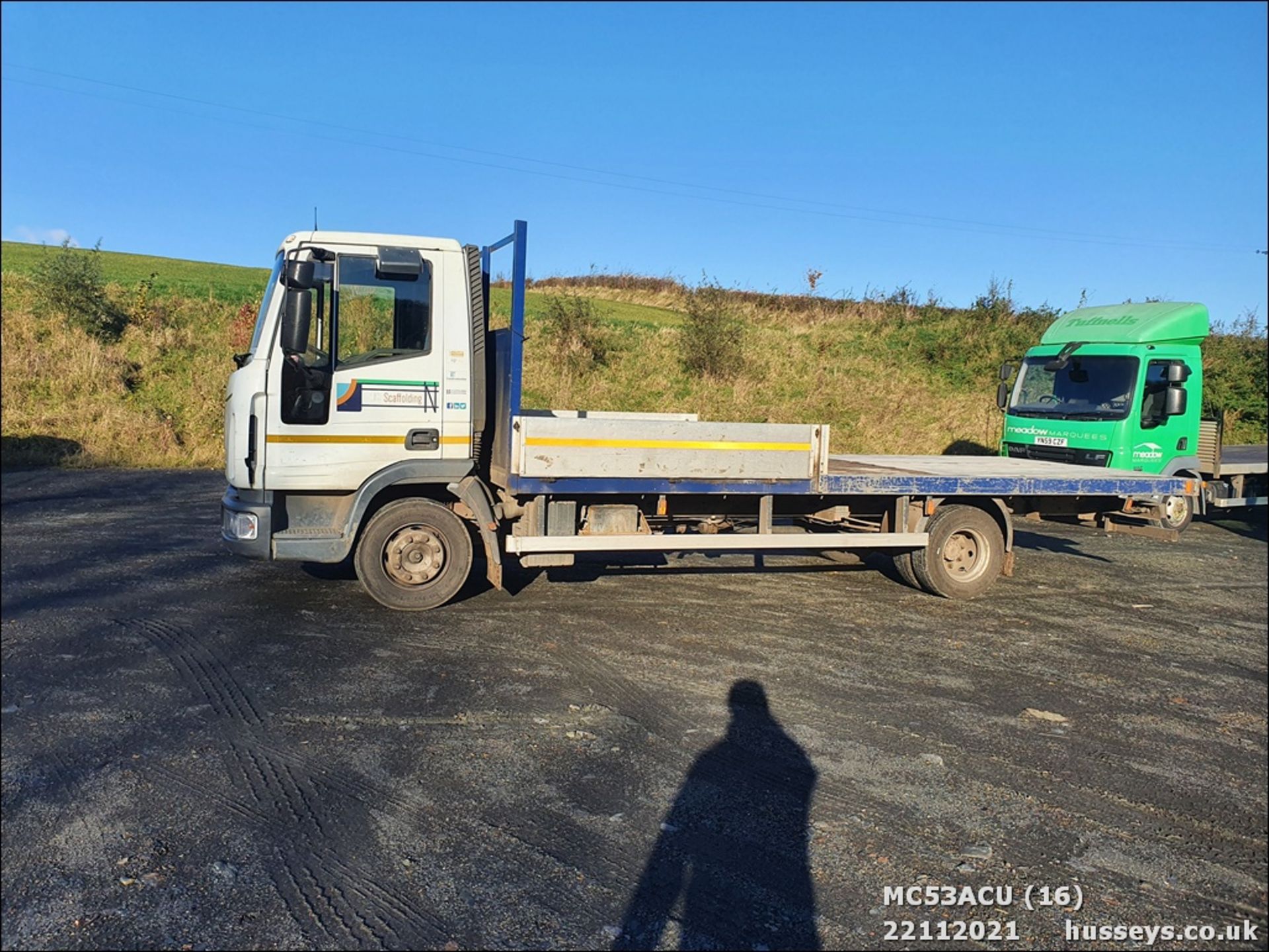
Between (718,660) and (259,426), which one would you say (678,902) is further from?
(259,426)

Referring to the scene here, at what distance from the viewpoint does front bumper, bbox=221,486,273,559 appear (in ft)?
19.9

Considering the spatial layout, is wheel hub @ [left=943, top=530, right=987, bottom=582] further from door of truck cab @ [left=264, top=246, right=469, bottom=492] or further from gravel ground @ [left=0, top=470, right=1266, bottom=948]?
door of truck cab @ [left=264, top=246, right=469, bottom=492]

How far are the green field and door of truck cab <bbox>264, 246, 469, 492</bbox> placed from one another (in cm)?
1901

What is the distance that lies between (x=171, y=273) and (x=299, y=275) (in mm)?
27496

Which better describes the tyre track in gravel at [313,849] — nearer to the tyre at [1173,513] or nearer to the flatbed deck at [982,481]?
the flatbed deck at [982,481]

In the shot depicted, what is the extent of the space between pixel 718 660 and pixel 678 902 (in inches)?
107

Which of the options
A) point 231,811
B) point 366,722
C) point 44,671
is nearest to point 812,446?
point 366,722

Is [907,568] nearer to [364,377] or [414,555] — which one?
[414,555]

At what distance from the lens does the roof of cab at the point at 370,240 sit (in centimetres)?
621

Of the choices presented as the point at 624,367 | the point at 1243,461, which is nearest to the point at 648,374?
the point at 624,367

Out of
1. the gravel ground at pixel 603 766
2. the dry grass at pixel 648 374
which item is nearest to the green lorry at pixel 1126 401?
the gravel ground at pixel 603 766

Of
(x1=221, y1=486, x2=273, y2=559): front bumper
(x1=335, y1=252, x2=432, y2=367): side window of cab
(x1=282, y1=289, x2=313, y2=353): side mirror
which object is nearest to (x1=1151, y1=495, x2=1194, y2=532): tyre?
(x1=335, y1=252, x2=432, y2=367): side window of cab

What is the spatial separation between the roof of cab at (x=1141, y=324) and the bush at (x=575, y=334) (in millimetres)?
12778

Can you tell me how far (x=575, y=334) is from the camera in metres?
22.4
